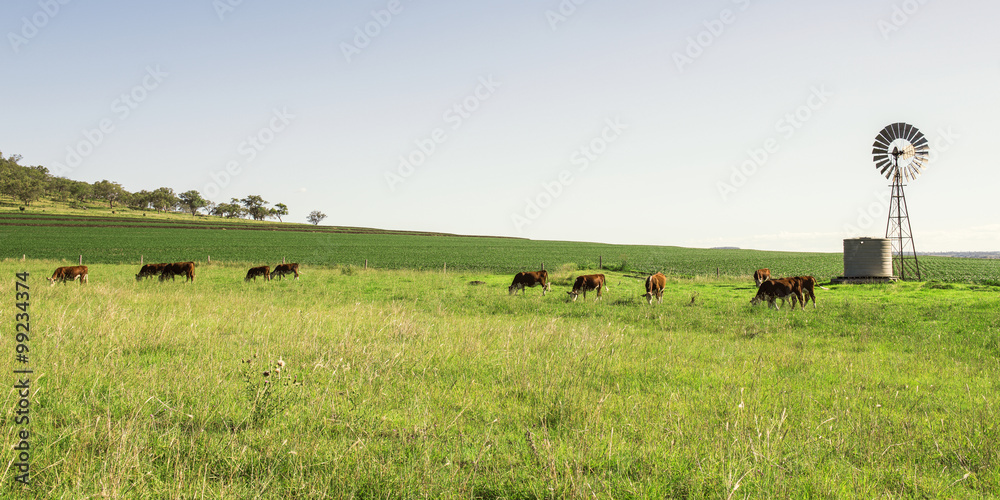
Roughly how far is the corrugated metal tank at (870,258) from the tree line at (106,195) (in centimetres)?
14651

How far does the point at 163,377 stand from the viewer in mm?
5844

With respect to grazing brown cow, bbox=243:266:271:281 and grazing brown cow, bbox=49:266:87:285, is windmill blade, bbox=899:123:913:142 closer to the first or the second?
grazing brown cow, bbox=243:266:271:281

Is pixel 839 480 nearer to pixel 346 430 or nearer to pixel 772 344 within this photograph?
pixel 346 430

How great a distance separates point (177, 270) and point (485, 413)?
89.9 feet

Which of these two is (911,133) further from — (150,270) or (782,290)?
(150,270)

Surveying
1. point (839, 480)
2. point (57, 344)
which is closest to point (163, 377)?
point (57, 344)

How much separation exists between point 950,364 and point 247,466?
11629 millimetres

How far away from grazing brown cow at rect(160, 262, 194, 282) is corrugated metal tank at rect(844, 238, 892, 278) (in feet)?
119

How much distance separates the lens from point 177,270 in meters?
27.0

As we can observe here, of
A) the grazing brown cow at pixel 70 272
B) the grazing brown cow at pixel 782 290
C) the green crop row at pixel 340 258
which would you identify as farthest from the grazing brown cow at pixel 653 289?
the grazing brown cow at pixel 70 272

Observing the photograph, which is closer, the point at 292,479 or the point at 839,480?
the point at 292,479

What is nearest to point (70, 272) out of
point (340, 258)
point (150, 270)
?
point (150, 270)

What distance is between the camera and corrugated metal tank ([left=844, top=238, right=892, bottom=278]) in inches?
1134

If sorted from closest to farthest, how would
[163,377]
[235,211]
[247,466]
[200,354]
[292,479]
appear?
[292,479] < [247,466] < [163,377] < [200,354] < [235,211]
